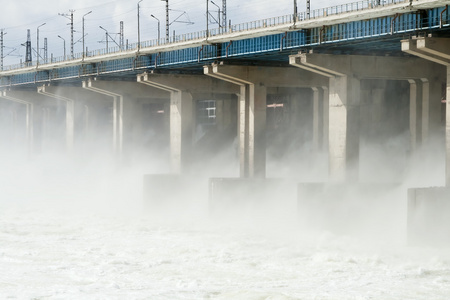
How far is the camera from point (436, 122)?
49.0 m

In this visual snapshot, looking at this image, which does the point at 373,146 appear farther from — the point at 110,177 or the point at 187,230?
the point at 110,177

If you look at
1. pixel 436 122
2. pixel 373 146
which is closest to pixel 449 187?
pixel 436 122

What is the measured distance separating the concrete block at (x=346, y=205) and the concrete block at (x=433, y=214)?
766 cm

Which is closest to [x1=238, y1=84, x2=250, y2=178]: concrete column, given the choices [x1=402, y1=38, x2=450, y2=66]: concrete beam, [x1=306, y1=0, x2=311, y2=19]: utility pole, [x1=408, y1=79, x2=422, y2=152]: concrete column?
[x1=408, y1=79, x2=422, y2=152]: concrete column

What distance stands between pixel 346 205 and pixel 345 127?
4.28m

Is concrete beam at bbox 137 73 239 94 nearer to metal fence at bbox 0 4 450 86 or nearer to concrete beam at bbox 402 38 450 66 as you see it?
metal fence at bbox 0 4 450 86

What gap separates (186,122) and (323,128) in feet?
33.2

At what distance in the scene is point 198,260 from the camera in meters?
34.2

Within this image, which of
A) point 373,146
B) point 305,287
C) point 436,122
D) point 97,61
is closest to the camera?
point 305,287

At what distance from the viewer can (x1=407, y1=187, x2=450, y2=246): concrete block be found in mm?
34781

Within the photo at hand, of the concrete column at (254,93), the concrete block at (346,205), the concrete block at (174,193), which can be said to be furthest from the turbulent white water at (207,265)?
the concrete block at (174,193)

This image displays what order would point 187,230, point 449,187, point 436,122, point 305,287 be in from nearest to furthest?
point 305,287, point 449,187, point 187,230, point 436,122

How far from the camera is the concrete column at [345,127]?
145ft

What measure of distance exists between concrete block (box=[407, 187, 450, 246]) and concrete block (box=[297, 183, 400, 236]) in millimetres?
7656
